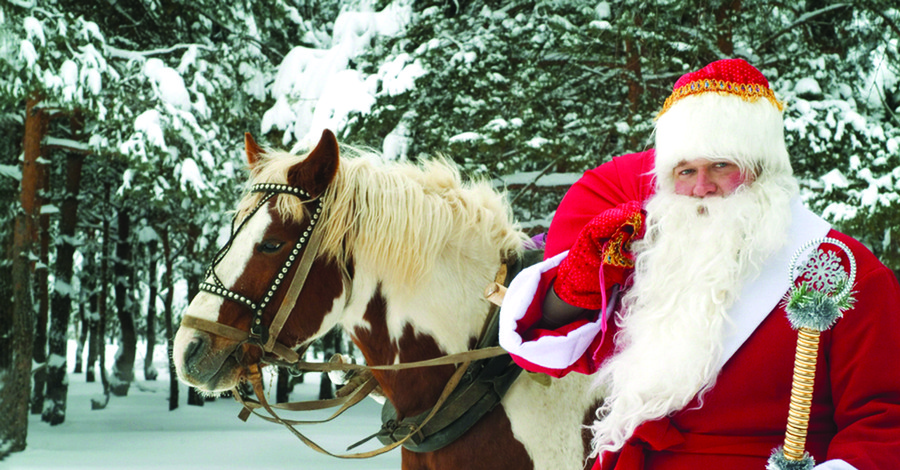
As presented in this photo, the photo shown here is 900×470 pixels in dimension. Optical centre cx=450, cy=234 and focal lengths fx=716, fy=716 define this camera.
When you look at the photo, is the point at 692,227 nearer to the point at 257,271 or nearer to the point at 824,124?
the point at 257,271

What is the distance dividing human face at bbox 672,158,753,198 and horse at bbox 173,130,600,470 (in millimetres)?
936

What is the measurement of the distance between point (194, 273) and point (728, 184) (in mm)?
14258

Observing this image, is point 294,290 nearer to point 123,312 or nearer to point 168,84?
point 168,84

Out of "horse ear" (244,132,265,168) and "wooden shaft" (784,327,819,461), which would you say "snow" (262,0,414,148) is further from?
"wooden shaft" (784,327,819,461)

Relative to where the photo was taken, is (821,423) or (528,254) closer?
(821,423)

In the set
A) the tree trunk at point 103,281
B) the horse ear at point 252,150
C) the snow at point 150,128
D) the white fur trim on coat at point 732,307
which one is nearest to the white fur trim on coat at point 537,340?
the white fur trim on coat at point 732,307

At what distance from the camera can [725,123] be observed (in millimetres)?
Answer: 1663

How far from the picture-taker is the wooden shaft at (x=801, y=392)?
1.44 meters

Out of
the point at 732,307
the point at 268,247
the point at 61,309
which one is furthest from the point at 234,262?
the point at 61,309

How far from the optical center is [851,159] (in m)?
7.04

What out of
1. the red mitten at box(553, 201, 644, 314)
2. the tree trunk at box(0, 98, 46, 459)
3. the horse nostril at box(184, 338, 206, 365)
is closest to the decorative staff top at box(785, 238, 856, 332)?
the red mitten at box(553, 201, 644, 314)

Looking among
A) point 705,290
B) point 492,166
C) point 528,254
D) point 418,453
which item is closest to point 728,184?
point 705,290


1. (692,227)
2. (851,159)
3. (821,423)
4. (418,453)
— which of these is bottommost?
(418,453)

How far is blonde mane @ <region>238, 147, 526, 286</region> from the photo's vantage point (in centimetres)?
248
